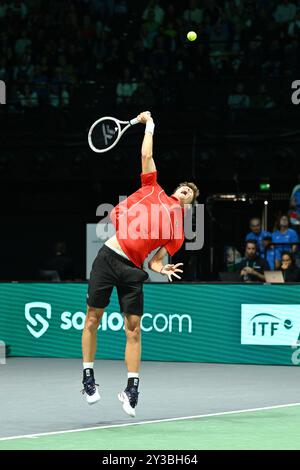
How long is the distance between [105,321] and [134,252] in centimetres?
699

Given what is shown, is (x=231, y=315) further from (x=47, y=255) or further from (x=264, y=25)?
(x=47, y=255)

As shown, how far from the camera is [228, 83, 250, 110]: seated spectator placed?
23250mm

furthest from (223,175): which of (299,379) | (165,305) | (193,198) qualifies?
(193,198)

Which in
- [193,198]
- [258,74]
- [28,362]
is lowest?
[28,362]

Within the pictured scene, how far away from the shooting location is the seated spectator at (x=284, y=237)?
21188 millimetres

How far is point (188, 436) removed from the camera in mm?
9625

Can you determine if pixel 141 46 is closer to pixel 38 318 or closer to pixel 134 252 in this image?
pixel 38 318

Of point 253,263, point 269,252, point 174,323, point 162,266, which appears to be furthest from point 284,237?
point 162,266

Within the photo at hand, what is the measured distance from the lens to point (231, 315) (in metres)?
17.2

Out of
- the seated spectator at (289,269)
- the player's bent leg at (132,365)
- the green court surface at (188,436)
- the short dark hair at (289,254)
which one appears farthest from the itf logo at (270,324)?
the player's bent leg at (132,365)

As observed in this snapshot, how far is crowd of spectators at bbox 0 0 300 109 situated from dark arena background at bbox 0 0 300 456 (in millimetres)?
37

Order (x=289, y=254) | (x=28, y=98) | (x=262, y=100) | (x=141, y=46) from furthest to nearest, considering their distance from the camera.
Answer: (x=141, y=46) → (x=28, y=98) → (x=262, y=100) → (x=289, y=254)

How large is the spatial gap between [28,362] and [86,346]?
643 cm

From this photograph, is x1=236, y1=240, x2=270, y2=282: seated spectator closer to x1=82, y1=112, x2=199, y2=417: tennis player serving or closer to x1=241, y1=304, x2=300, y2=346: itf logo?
x1=241, y1=304, x2=300, y2=346: itf logo
